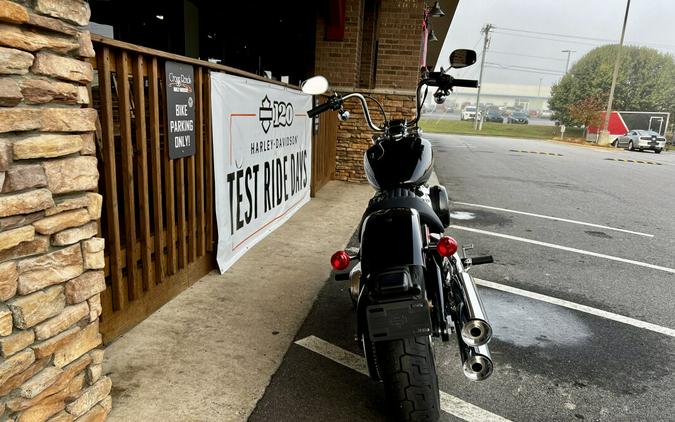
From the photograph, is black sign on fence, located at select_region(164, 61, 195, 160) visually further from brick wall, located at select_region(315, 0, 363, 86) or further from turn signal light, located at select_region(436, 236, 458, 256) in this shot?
brick wall, located at select_region(315, 0, 363, 86)

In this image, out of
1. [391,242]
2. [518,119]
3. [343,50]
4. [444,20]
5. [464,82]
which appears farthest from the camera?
[518,119]

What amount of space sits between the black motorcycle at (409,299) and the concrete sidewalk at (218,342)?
2.44 feet

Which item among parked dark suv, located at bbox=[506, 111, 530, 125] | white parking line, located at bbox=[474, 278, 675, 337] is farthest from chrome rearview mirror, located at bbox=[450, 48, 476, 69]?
parked dark suv, located at bbox=[506, 111, 530, 125]

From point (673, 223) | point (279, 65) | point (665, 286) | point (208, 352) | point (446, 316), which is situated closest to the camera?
point (446, 316)

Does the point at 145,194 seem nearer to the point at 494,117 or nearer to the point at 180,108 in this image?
the point at 180,108

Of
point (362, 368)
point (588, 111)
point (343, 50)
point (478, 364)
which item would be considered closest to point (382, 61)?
point (343, 50)

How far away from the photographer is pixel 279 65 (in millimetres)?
12961

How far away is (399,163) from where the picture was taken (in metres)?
2.68

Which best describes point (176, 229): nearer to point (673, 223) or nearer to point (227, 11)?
point (673, 223)

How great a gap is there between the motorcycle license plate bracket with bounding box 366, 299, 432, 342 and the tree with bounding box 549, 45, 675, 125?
51790 millimetres

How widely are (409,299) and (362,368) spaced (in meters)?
1.00

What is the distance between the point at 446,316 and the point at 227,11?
11.3 m

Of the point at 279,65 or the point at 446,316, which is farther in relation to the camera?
the point at 279,65

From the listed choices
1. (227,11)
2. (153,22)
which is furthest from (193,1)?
(153,22)
